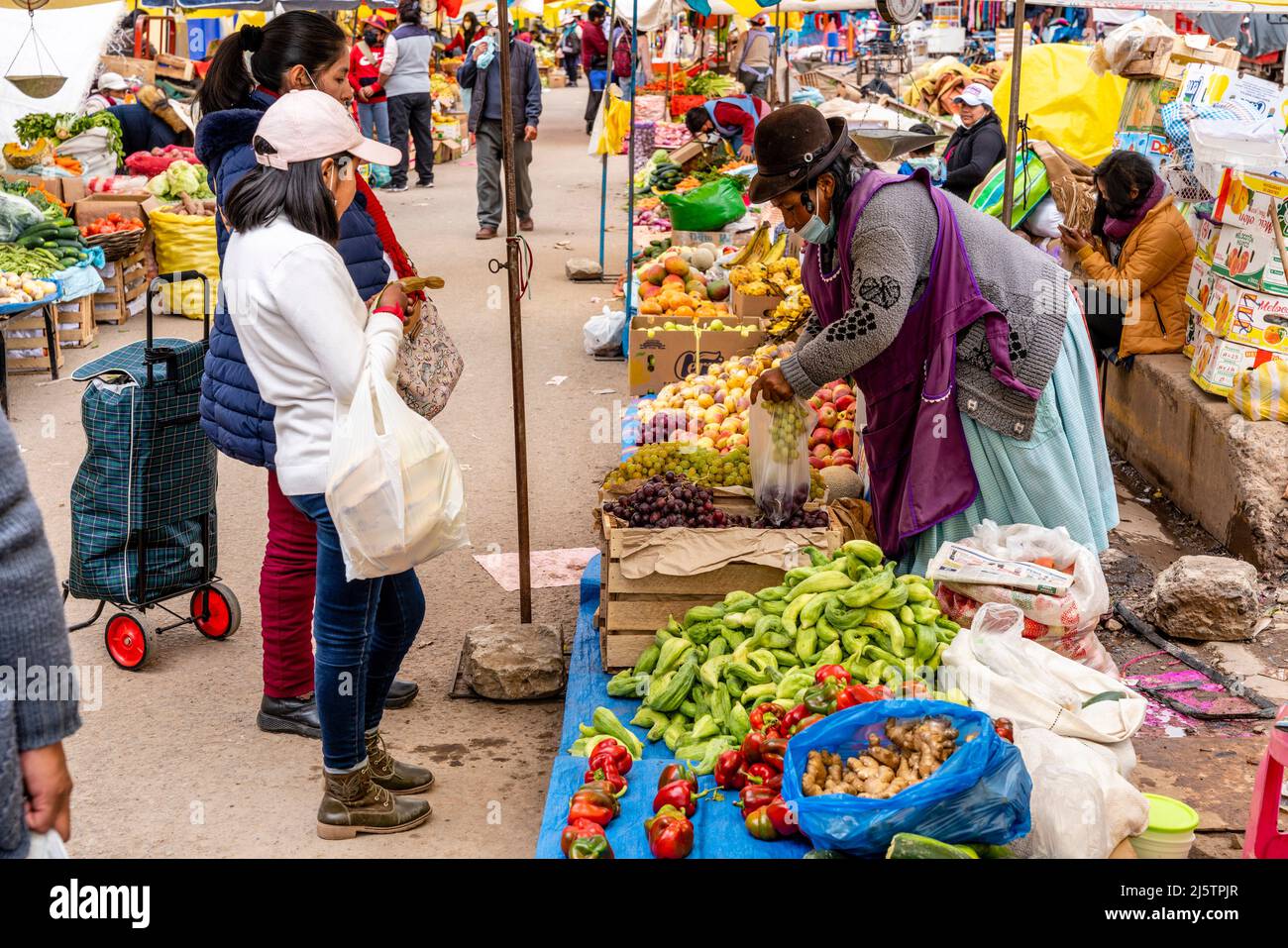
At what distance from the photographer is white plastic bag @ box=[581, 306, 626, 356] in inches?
383

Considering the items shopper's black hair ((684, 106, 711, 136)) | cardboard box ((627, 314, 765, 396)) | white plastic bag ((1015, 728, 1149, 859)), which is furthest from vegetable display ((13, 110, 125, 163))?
white plastic bag ((1015, 728, 1149, 859))

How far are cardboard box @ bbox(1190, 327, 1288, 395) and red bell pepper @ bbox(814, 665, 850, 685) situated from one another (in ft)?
11.2

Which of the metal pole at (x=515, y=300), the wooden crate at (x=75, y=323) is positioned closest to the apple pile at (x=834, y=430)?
the metal pole at (x=515, y=300)

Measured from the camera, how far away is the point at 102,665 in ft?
16.3

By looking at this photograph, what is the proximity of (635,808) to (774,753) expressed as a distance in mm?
392

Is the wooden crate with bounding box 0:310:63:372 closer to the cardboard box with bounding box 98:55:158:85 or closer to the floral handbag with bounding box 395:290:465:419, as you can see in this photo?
the floral handbag with bounding box 395:290:465:419

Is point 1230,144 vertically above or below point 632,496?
above

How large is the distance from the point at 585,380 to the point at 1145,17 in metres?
A: 4.98

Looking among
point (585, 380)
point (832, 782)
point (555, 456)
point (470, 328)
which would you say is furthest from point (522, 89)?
point (832, 782)

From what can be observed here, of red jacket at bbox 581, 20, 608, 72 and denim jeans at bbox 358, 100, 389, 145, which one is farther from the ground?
red jacket at bbox 581, 20, 608, 72

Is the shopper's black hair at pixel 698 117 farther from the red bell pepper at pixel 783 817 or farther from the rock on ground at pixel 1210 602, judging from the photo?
the red bell pepper at pixel 783 817

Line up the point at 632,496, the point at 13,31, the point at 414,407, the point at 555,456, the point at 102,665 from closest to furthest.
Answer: the point at 414,407
the point at 632,496
the point at 102,665
the point at 555,456
the point at 13,31

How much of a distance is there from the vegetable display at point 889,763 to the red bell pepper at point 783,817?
69 mm
